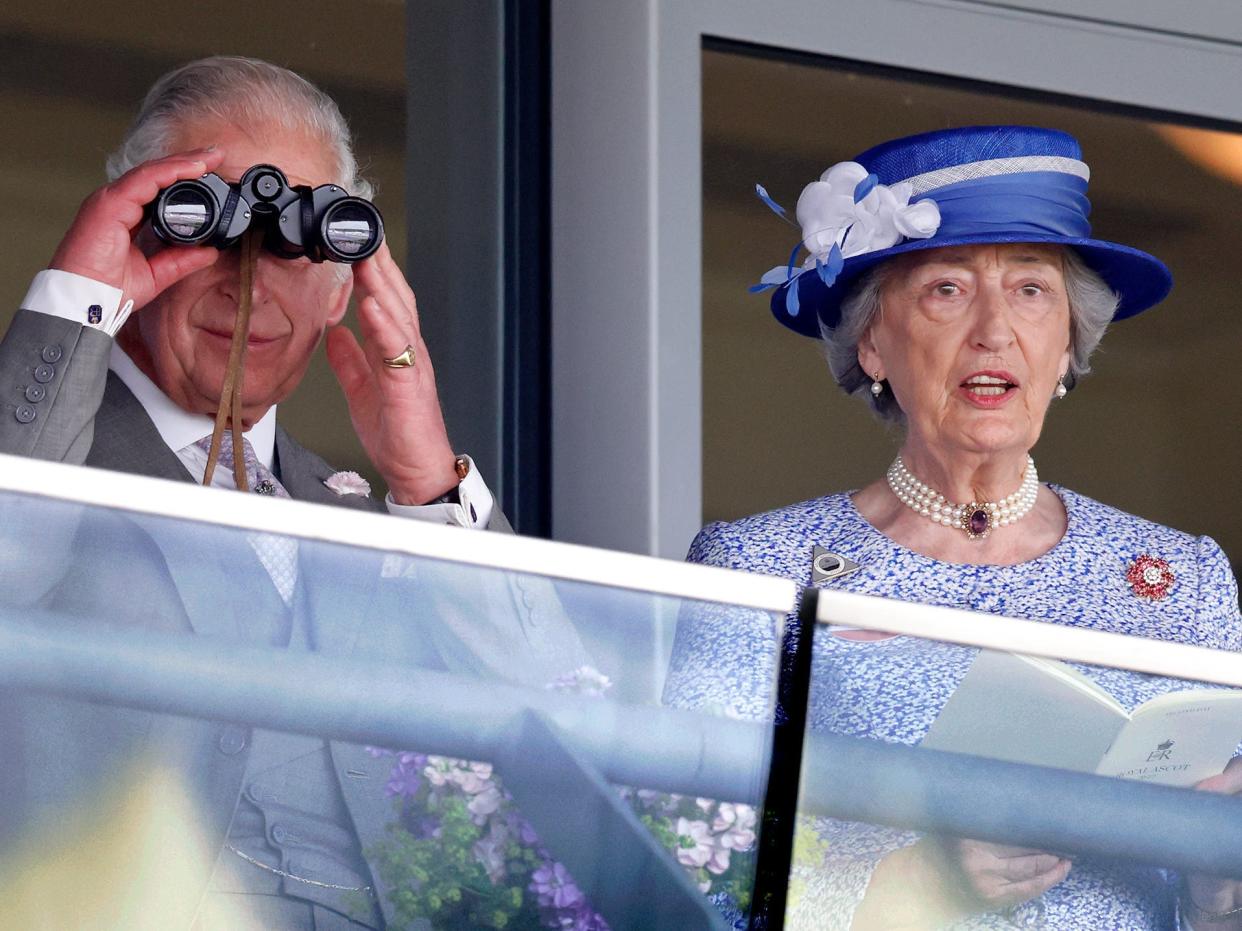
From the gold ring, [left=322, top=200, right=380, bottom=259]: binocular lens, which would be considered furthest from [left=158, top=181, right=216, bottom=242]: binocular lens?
the gold ring

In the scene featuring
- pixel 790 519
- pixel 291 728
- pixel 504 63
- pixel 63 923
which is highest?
pixel 504 63

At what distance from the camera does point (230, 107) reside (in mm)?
1997

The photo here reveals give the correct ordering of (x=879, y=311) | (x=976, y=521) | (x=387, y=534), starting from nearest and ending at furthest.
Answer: (x=387, y=534)
(x=976, y=521)
(x=879, y=311)

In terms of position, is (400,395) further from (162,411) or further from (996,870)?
(996,870)

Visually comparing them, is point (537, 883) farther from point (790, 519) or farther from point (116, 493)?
point (790, 519)

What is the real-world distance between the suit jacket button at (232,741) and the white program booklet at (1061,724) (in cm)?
38

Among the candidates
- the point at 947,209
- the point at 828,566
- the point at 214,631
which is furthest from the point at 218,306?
the point at 214,631

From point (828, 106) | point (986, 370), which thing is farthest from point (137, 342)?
point (828, 106)

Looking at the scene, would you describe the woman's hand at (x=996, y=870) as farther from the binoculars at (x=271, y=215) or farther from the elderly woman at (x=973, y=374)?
the binoculars at (x=271, y=215)

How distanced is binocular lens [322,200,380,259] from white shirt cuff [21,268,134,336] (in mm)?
220

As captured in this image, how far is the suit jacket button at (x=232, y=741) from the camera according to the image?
0.95 metres

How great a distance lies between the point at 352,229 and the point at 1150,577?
3.05 ft

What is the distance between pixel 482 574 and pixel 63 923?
27 centimetres

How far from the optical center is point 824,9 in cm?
309
